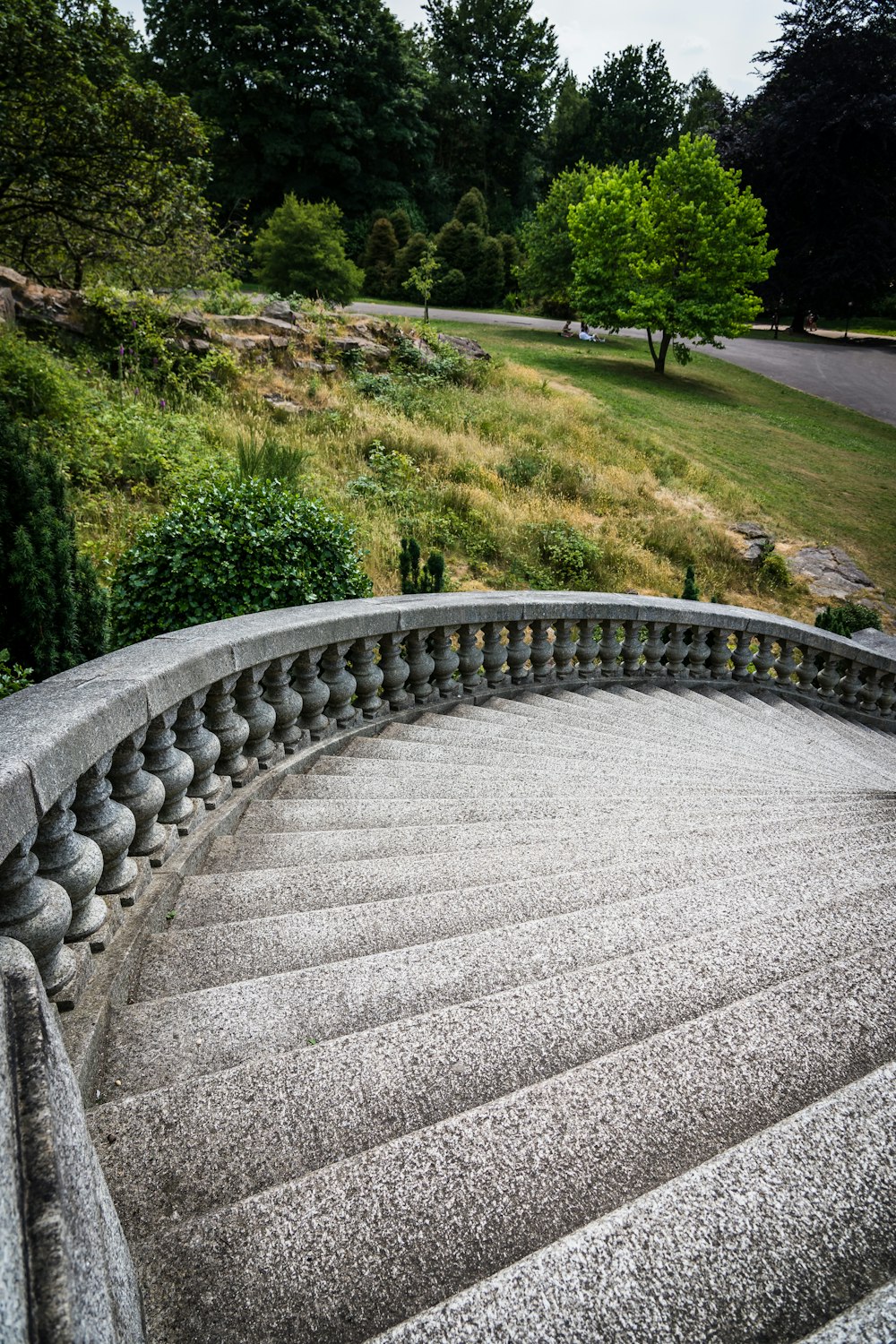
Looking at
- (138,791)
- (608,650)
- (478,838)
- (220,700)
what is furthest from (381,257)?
(138,791)

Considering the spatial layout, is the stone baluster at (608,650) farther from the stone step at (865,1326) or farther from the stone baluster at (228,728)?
the stone step at (865,1326)

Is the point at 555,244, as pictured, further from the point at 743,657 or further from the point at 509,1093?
the point at 509,1093

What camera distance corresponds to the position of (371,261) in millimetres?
36250

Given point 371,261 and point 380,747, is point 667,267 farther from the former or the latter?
point 380,747

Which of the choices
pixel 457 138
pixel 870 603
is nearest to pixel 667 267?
pixel 870 603

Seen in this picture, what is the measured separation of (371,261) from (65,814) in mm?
39984

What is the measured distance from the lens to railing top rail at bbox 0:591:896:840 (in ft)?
6.19

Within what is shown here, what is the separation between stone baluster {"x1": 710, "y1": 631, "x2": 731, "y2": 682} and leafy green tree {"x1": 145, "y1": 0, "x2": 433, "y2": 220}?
39068 mm

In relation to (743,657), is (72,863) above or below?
above

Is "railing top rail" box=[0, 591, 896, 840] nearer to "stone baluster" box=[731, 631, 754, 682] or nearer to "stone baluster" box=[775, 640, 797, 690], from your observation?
"stone baluster" box=[731, 631, 754, 682]

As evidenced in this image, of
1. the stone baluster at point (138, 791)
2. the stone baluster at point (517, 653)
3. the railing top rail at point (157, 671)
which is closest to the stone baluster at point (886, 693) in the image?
the railing top rail at point (157, 671)

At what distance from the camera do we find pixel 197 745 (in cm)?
312

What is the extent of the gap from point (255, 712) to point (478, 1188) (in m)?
2.62

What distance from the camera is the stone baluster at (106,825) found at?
2.28 metres
